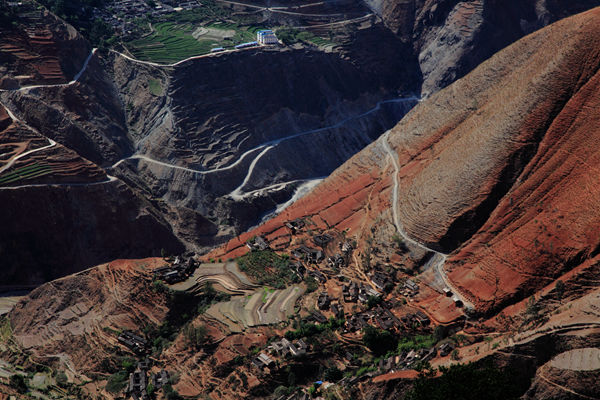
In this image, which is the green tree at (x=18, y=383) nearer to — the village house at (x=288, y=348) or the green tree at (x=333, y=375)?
the village house at (x=288, y=348)

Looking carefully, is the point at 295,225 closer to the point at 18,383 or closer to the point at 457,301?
the point at 457,301

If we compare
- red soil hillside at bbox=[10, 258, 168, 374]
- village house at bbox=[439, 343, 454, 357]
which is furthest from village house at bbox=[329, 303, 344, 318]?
red soil hillside at bbox=[10, 258, 168, 374]

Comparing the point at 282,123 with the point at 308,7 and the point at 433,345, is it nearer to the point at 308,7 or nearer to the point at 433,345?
the point at 308,7

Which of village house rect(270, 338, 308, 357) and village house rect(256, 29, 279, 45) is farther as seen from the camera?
village house rect(256, 29, 279, 45)

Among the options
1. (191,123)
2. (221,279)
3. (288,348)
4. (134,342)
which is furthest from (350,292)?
(191,123)

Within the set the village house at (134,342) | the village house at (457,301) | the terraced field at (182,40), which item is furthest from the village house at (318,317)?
the terraced field at (182,40)

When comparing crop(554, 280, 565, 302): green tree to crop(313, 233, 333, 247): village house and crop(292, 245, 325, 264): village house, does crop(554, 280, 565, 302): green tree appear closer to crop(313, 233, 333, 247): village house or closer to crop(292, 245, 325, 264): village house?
crop(292, 245, 325, 264): village house
